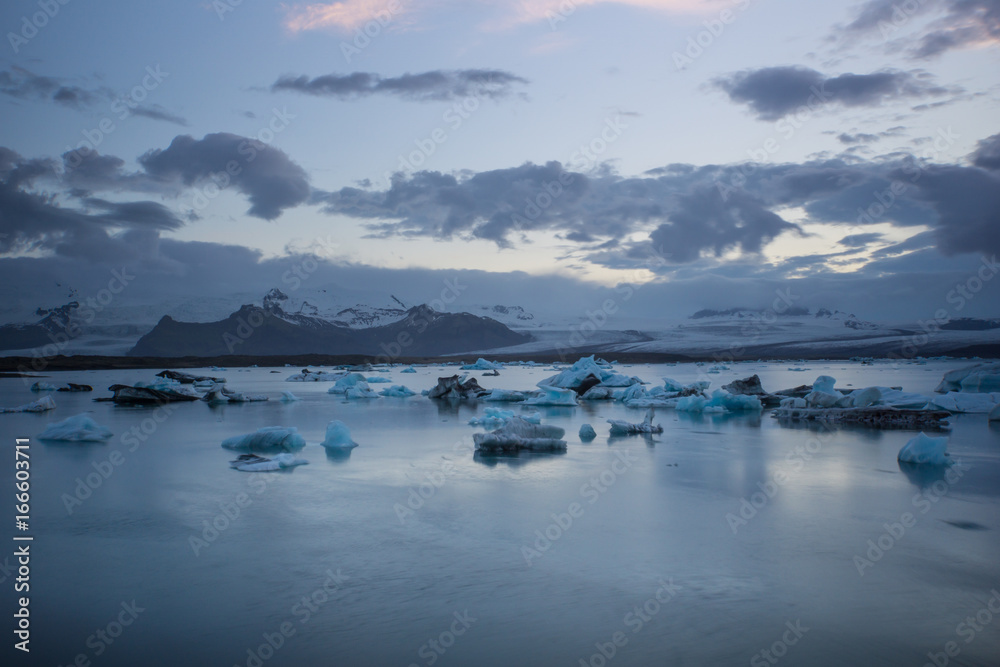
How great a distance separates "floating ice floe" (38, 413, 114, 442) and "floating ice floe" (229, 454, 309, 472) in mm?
2570

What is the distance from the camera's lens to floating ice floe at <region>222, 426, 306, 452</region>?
21.9 feet

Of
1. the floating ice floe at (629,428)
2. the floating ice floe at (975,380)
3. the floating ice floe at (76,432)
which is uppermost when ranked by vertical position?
the floating ice floe at (975,380)

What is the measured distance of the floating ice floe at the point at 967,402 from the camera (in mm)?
10273

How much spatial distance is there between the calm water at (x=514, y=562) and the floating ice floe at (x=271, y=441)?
31.0 inches

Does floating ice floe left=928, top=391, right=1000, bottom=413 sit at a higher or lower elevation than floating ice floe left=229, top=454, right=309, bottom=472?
higher

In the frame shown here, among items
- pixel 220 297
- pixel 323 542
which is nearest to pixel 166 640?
pixel 323 542

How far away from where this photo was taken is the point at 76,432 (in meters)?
7.19

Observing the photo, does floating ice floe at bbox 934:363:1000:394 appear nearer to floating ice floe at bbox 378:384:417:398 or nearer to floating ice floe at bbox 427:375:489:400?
floating ice floe at bbox 427:375:489:400

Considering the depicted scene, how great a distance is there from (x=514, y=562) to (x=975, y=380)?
47.1 feet

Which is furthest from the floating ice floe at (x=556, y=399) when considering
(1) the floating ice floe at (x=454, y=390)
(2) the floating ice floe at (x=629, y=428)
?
(2) the floating ice floe at (x=629, y=428)

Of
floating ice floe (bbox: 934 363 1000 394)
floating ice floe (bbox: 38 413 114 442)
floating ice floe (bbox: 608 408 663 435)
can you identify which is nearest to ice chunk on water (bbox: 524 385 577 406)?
floating ice floe (bbox: 608 408 663 435)

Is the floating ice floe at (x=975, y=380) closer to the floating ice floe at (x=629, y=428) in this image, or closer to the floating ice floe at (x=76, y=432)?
the floating ice floe at (x=629, y=428)

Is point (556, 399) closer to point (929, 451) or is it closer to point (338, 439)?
point (338, 439)

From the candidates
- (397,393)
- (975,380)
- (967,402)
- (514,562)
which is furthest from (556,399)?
(514,562)
